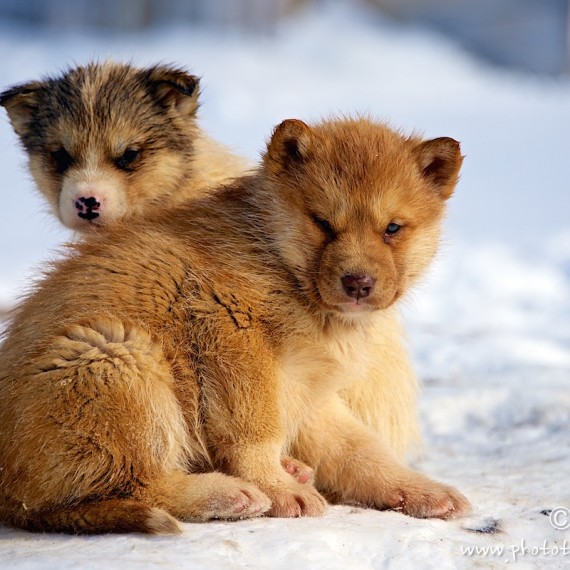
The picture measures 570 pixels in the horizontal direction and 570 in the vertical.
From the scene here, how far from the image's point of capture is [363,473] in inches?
181

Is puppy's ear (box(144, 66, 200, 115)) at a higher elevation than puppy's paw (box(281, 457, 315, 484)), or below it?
higher

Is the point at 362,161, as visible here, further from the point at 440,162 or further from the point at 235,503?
the point at 235,503

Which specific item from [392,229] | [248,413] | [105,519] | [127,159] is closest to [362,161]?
[392,229]

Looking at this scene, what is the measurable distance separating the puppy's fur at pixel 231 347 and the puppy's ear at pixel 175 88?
1667mm

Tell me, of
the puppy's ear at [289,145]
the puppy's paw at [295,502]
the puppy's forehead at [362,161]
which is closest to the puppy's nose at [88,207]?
the puppy's ear at [289,145]

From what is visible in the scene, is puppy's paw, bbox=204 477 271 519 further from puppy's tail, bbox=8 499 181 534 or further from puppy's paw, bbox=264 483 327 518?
puppy's tail, bbox=8 499 181 534

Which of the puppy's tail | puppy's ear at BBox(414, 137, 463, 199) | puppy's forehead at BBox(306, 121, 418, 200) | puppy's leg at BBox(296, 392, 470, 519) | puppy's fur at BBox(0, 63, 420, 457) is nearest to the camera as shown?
the puppy's tail

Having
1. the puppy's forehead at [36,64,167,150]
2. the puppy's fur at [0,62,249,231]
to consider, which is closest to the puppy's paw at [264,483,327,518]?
the puppy's fur at [0,62,249,231]

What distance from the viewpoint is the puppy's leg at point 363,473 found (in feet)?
14.5

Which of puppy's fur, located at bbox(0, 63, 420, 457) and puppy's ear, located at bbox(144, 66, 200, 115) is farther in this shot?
puppy's ear, located at bbox(144, 66, 200, 115)

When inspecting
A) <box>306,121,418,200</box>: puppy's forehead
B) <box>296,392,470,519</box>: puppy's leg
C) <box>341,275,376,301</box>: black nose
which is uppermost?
<box>306,121,418,200</box>: puppy's forehead

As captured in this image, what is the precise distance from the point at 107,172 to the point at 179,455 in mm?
2286

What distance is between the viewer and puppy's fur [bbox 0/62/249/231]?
19.2ft

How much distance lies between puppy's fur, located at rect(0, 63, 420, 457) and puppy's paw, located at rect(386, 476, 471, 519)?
2.85 feet
